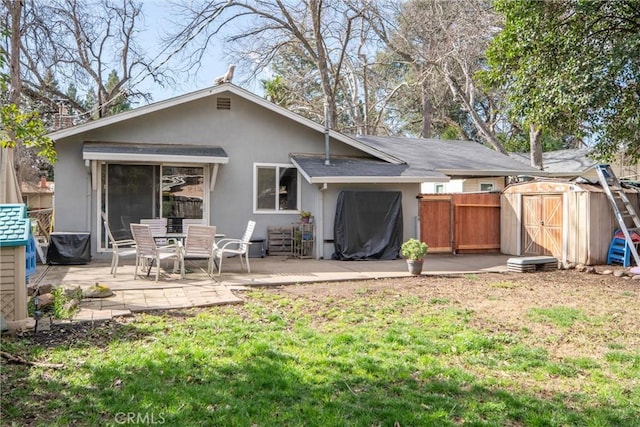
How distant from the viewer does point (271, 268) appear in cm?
978

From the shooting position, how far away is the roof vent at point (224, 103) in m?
11.8

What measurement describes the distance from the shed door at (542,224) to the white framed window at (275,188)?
591 centimetres

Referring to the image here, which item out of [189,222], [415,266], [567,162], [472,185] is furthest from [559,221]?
[567,162]

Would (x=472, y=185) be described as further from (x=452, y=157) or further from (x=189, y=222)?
(x=189, y=222)

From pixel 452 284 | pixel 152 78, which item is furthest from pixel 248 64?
pixel 452 284

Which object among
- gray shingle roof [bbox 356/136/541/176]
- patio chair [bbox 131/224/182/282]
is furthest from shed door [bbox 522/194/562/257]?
patio chair [bbox 131/224/182/282]

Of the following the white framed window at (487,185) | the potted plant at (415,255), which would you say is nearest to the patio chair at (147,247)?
the potted plant at (415,255)

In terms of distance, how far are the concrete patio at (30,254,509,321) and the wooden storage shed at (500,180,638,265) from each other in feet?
3.17

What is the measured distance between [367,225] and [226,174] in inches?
143

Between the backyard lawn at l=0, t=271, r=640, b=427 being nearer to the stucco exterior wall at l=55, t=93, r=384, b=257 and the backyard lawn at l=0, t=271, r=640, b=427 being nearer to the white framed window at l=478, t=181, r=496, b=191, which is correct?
the stucco exterior wall at l=55, t=93, r=384, b=257

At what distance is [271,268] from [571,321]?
5.69 meters

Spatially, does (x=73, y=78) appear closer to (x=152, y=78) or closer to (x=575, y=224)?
(x=152, y=78)

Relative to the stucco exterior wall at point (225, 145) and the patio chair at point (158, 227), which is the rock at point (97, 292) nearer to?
the patio chair at point (158, 227)

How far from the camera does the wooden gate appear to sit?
42.0ft
